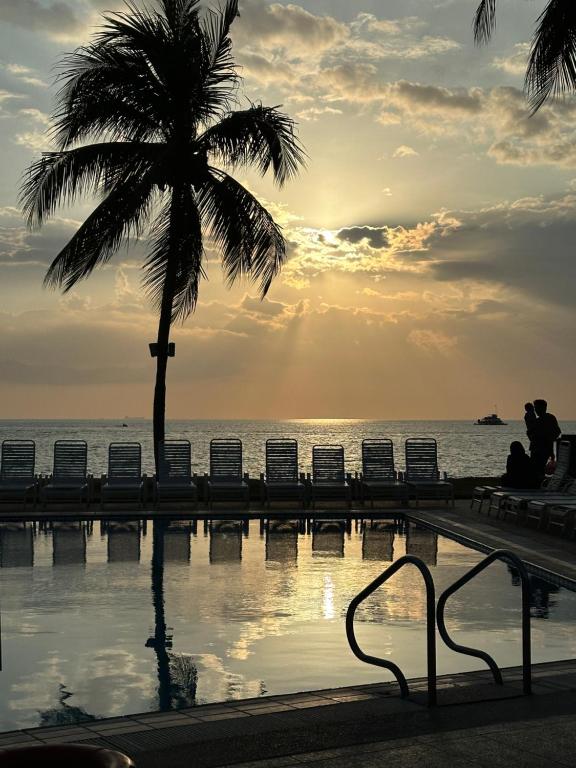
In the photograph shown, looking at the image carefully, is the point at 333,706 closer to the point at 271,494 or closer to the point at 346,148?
the point at 271,494

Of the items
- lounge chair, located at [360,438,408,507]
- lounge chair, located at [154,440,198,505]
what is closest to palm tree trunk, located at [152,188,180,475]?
lounge chair, located at [154,440,198,505]

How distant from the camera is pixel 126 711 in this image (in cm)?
662

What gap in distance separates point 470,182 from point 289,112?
4580 millimetres

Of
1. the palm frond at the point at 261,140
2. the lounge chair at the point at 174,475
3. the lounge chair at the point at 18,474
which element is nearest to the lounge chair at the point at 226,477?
the lounge chair at the point at 174,475

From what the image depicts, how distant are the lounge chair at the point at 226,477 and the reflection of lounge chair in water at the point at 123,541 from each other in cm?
213

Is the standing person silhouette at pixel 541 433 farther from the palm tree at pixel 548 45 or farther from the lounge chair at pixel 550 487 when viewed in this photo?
the palm tree at pixel 548 45

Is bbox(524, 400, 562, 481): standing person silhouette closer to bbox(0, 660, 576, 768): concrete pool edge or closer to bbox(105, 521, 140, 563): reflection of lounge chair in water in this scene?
bbox(105, 521, 140, 563): reflection of lounge chair in water

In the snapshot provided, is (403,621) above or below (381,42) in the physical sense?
below

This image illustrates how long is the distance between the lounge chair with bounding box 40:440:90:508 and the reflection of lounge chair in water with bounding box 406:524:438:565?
617 cm

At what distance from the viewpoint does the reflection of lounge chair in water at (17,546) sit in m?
13.1

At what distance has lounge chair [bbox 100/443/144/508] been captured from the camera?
61.6 ft

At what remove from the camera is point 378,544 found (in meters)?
15.0

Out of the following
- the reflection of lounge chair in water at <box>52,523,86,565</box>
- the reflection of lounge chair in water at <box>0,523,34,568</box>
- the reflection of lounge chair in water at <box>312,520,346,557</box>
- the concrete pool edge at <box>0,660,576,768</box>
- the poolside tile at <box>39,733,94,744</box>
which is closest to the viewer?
the concrete pool edge at <box>0,660,576,768</box>

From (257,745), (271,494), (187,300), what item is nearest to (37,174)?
(187,300)
